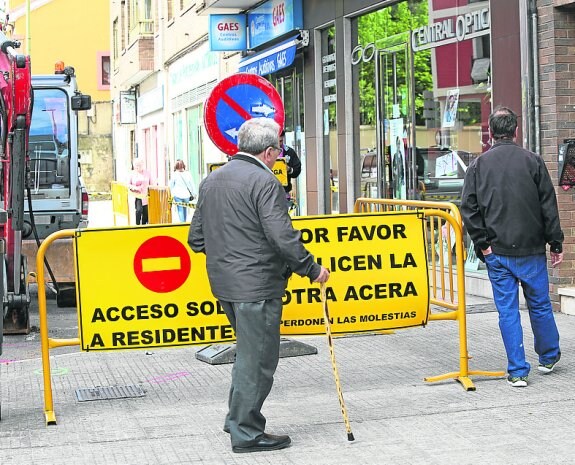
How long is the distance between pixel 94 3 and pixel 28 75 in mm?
49013

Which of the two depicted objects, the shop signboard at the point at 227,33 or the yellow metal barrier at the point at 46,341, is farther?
the shop signboard at the point at 227,33

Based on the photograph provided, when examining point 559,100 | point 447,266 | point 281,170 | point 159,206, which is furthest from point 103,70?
point 447,266

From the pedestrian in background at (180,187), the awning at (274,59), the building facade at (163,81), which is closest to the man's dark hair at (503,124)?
the awning at (274,59)

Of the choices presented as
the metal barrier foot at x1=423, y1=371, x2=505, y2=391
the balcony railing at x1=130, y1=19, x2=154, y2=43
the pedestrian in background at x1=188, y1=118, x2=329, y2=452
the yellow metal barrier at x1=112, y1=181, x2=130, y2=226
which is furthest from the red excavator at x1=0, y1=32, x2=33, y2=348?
the balcony railing at x1=130, y1=19, x2=154, y2=43

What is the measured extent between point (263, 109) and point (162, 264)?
9.95ft

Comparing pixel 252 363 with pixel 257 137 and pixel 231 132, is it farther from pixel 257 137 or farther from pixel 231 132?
pixel 231 132

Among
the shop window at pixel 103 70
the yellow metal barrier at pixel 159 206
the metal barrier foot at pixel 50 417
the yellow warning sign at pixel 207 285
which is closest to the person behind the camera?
the metal barrier foot at pixel 50 417

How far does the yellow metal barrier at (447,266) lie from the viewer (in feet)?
26.3

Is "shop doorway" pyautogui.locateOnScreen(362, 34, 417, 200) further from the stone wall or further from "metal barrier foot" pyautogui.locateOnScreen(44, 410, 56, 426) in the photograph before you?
"metal barrier foot" pyautogui.locateOnScreen(44, 410, 56, 426)

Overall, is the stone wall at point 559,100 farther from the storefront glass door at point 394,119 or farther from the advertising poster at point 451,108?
the storefront glass door at point 394,119

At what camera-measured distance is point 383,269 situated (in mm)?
7965

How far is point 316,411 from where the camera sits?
24.1 ft

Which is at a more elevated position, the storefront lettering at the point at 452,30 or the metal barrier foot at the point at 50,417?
the storefront lettering at the point at 452,30

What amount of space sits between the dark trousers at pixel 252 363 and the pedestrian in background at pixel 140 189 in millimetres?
17003
